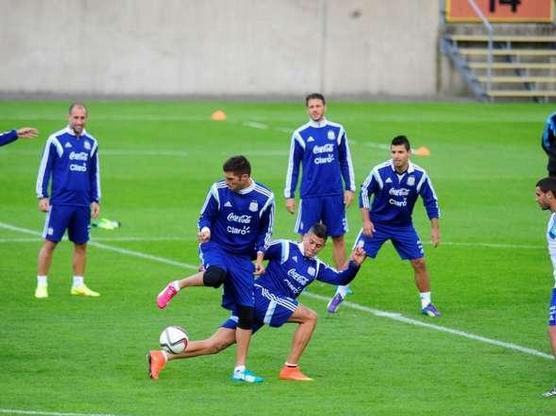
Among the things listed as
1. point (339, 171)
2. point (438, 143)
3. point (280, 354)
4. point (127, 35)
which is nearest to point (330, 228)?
point (339, 171)

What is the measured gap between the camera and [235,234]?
1452 centimetres

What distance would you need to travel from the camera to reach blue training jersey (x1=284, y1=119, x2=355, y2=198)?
19.2 metres

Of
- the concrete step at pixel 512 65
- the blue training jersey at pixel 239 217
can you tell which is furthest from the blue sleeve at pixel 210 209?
the concrete step at pixel 512 65

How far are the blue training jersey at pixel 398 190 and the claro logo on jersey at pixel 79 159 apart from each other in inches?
135

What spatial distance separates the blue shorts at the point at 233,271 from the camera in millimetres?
14008

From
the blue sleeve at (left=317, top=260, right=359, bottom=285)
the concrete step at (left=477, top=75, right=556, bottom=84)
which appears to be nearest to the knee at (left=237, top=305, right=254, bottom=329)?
the blue sleeve at (left=317, top=260, right=359, bottom=285)

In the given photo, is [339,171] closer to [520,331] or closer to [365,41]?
[520,331]

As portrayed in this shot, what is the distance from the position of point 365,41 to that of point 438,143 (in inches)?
409

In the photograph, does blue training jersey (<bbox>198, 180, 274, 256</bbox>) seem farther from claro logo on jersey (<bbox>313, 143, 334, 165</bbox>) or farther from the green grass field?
claro logo on jersey (<bbox>313, 143, 334, 165</bbox>)

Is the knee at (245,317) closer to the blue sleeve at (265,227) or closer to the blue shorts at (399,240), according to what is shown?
the blue sleeve at (265,227)

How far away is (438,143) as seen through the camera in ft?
118

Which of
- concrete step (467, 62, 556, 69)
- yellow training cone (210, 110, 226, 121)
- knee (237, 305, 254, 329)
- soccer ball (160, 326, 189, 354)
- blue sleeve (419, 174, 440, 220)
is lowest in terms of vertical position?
yellow training cone (210, 110, 226, 121)

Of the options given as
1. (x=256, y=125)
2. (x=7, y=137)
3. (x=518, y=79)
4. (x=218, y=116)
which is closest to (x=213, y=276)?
(x=7, y=137)

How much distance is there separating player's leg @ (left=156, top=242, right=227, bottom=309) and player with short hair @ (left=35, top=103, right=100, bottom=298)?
4.24 metres
